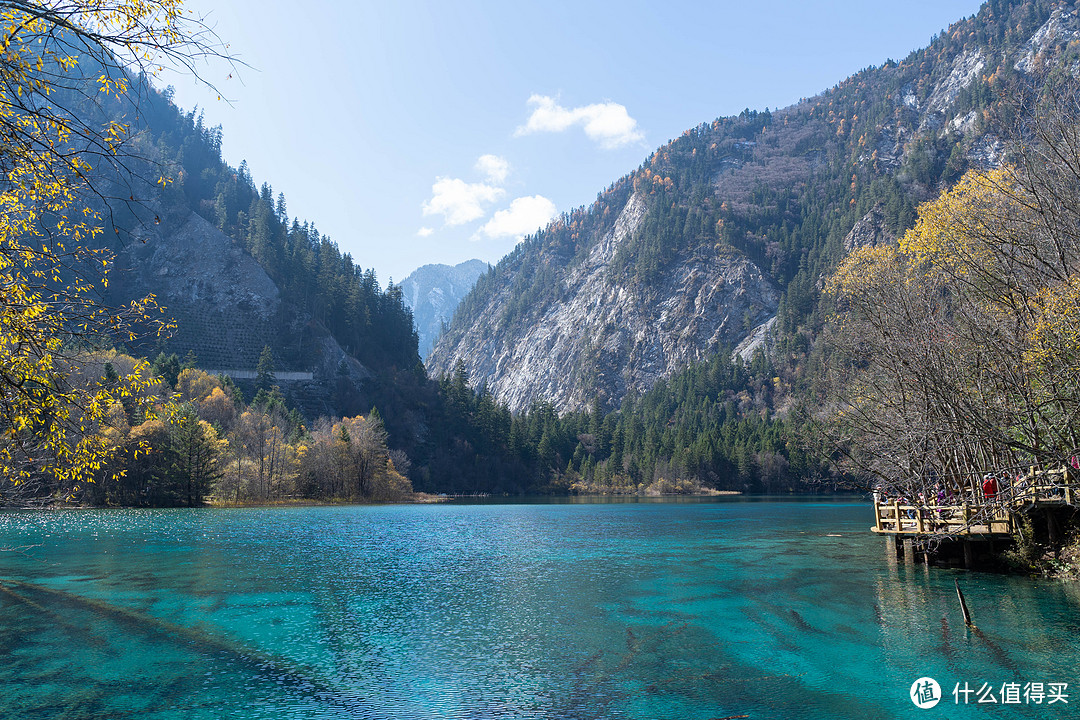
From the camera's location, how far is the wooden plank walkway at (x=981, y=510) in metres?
24.5

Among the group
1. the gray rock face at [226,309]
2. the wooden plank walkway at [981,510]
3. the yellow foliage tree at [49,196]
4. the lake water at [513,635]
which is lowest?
the lake water at [513,635]

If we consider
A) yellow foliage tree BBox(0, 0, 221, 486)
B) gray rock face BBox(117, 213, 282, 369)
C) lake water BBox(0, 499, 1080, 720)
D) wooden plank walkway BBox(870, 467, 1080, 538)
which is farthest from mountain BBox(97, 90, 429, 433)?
yellow foliage tree BBox(0, 0, 221, 486)

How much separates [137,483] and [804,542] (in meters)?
83.9

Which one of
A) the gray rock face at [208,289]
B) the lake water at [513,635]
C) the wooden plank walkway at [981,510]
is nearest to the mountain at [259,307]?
the gray rock face at [208,289]

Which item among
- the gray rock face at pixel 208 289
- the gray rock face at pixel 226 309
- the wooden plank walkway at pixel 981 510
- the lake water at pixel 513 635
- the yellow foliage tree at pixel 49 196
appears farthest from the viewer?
the gray rock face at pixel 226 309

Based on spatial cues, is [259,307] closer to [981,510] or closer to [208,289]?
[208,289]

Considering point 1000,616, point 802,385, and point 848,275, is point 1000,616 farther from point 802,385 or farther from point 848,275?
point 802,385

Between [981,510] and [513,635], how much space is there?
62.2ft

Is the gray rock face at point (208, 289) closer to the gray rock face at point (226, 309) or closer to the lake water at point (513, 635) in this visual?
the gray rock face at point (226, 309)

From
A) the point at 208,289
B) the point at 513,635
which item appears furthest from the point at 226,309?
the point at 513,635

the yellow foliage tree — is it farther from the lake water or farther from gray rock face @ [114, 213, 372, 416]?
gray rock face @ [114, 213, 372, 416]

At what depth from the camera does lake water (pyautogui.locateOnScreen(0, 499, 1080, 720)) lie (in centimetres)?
1543

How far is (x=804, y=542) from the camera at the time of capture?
4828 cm

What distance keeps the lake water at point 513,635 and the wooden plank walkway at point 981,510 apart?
2295 millimetres
